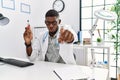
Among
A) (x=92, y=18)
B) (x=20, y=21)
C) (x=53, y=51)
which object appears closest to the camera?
(x=53, y=51)

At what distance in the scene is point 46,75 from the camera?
1.05m

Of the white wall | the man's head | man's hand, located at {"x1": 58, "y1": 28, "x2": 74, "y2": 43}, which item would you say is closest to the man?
the man's head

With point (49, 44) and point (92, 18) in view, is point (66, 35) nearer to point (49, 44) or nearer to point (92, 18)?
point (49, 44)

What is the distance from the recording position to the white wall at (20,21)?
8.78 feet

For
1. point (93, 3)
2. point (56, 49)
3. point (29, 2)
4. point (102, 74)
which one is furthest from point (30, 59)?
point (93, 3)

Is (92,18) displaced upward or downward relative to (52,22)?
upward

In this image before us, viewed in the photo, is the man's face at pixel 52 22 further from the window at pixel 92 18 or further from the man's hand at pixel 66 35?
the window at pixel 92 18

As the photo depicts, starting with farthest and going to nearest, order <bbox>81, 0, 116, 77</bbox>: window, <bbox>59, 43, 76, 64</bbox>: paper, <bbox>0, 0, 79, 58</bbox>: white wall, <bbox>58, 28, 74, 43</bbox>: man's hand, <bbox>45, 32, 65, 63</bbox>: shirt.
Result: <bbox>81, 0, 116, 77</bbox>: window → <bbox>0, 0, 79, 58</bbox>: white wall → <bbox>45, 32, 65, 63</bbox>: shirt → <bbox>59, 43, 76, 64</bbox>: paper → <bbox>58, 28, 74, 43</bbox>: man's hand

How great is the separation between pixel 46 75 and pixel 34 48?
0.80 m

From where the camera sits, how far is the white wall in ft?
8.78

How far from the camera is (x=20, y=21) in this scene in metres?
2.98

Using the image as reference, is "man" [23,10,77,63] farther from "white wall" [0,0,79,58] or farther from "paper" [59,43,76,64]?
"white wall" [0,0,79,58]

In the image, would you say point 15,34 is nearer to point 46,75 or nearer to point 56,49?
point 56,49

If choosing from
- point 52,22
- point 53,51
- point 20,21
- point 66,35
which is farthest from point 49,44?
point 20,21
